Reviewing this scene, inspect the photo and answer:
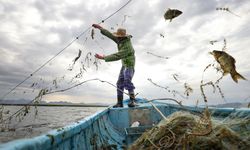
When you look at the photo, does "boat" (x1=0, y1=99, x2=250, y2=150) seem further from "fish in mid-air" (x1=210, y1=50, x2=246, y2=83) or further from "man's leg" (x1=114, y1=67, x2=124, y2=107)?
"man's leg" (x1=114, y1=67, x2=124, y2=107)

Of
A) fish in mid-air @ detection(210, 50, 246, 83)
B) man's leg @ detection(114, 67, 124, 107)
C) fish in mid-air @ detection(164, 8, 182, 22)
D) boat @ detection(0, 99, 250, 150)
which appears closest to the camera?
boat @ detection(0, 99, 250, 150)

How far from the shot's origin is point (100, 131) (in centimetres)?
509

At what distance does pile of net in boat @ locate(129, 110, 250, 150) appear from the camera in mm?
2258

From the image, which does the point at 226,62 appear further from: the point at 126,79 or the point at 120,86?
the point at 120,86

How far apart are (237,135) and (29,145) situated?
1.89 meters

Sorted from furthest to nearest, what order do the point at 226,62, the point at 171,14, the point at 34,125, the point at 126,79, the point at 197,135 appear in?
the point at 34,125 < the point at 126,79 < the point at 171,14 < the point at 226,62 < the point at 197,135

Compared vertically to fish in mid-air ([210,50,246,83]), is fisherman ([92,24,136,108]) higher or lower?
higher

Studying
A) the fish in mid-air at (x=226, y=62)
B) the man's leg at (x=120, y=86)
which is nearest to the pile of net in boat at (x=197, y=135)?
the fish in mid-air at (x=226, y=62)

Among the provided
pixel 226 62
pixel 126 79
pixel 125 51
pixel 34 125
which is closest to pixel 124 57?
pixel 125 51

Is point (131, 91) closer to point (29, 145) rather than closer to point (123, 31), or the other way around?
point (123, 31)

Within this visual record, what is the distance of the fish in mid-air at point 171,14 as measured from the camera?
3.94 m

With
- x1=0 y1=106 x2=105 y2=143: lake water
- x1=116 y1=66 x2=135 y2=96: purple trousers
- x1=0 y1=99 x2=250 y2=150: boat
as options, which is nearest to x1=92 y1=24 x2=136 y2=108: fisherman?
x1=116 y1=66 x2=135 y2=96: purple trousers

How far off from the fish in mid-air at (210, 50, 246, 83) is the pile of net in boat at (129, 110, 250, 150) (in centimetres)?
55

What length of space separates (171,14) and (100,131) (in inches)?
109
